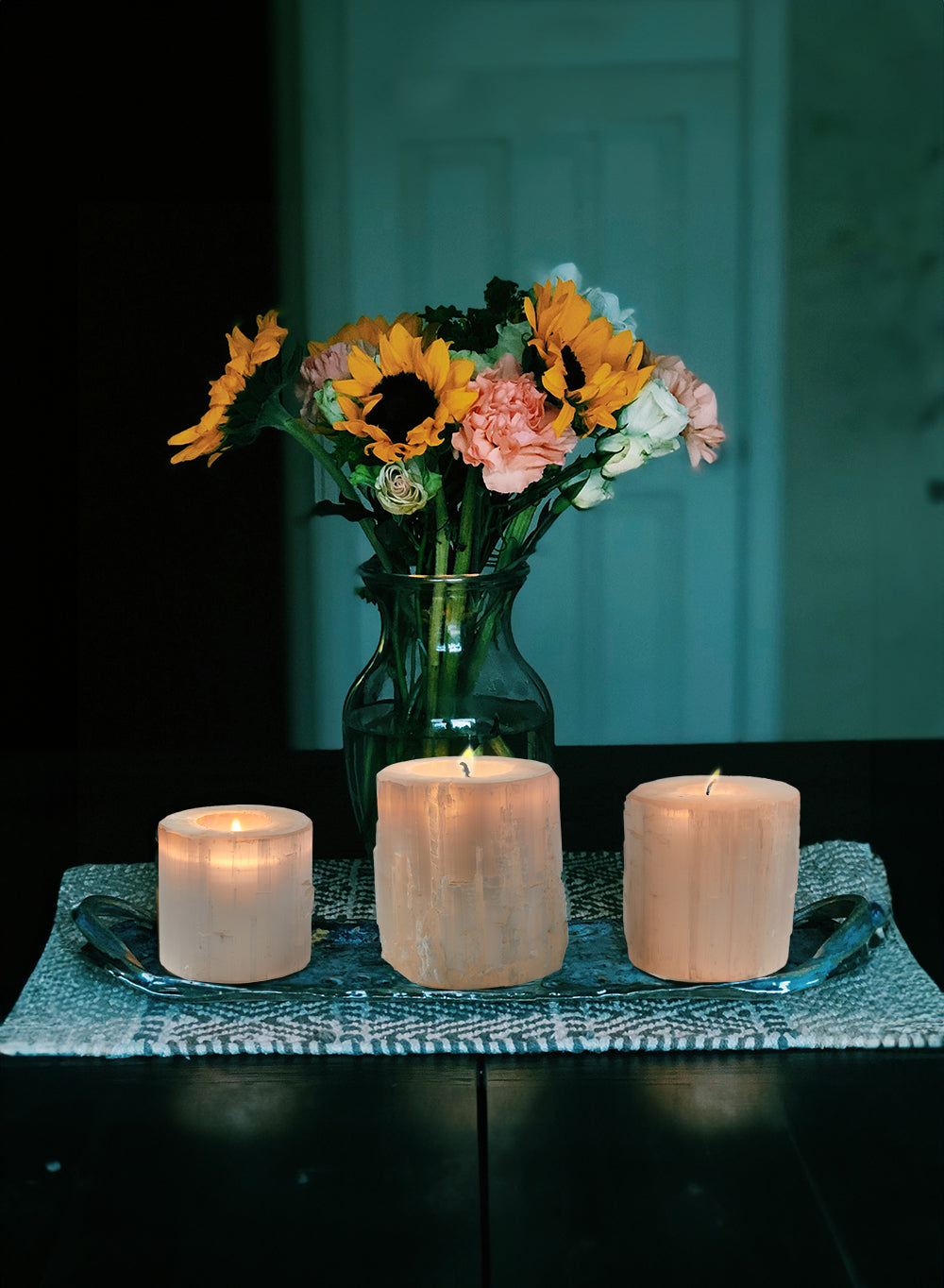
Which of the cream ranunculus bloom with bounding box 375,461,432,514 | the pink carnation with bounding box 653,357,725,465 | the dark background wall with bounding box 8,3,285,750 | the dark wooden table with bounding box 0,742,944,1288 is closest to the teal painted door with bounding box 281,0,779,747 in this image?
the dark background wall with bounding box 8,3,285,750

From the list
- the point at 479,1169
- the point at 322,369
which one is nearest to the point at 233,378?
the point at 322,369

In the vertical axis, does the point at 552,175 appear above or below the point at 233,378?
above

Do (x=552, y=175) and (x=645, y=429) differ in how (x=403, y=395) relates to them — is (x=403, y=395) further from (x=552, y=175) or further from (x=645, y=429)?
(x=552, y=175)

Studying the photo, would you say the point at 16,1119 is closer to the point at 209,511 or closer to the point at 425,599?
A: the point at 425,599

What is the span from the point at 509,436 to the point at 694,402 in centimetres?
14

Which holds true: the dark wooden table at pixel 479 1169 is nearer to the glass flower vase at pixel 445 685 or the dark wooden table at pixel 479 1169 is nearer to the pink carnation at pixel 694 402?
the glass flower vase at pixel 445 685

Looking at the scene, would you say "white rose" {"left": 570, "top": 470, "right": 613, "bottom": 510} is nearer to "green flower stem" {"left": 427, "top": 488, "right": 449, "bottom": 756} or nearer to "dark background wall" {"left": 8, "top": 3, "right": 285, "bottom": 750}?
"green flower stem" {"left": 427, "top": 488, "right": 449, "bottom": 756}

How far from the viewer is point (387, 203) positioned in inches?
111

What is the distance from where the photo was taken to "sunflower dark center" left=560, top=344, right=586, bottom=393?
63cm

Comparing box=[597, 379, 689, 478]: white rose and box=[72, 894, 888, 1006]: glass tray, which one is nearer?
box=[72, 894, 888, 1006]: glass tray

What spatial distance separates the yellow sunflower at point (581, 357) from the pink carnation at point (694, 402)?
61 millimetres

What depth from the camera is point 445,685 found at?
0.66 metres

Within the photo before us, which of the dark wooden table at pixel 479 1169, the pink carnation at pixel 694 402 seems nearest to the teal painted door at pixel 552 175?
the pink carnation at pixel 694 402

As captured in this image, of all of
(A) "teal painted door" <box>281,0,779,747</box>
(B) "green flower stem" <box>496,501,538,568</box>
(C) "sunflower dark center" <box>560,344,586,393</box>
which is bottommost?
(B) "green flower stem" <box>496,501,538,568</box>
